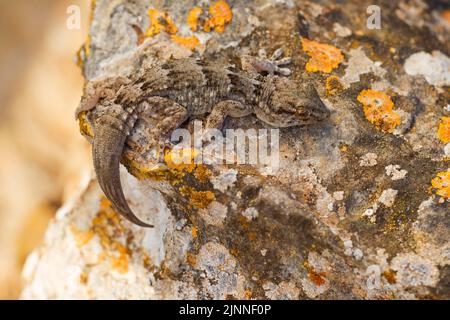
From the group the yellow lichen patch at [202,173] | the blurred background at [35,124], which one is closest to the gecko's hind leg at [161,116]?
the yellow lichen patch at [202,173]

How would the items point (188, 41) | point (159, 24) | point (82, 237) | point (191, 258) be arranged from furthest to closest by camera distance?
point (82, 237)
point (159, 24)
point (188, 41)
point (191, 258)

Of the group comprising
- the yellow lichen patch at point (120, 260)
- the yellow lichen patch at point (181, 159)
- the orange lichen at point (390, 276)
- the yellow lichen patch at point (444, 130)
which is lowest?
the yellow lichen patch at point (120, 260)

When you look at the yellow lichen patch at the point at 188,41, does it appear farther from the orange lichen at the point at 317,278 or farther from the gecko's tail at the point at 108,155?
the orange lichen at the point at 317,278

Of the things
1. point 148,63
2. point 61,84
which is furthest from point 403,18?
point 61,84

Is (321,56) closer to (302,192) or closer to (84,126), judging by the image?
(302,192)

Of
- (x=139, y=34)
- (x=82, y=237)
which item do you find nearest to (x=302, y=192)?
(x=139, y=34)
